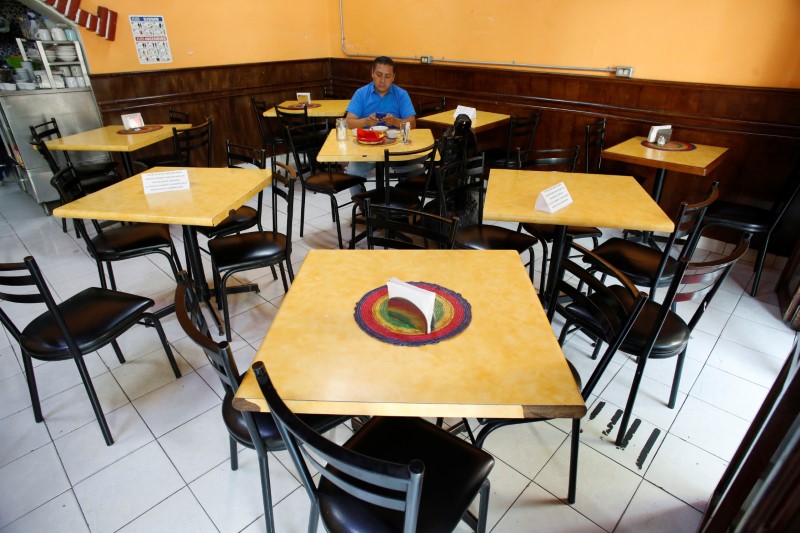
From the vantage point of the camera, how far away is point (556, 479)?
178cm

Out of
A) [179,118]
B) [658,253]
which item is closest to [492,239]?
[658,253]

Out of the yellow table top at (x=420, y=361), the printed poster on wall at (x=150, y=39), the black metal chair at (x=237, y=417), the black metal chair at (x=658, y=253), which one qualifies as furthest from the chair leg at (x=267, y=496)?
the printed poster on wall at (x=150, y=39)

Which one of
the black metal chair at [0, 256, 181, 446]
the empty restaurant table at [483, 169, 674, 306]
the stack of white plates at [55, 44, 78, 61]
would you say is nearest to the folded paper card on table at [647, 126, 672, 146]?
the empty restaurant table at [483, 169, 674, 306]

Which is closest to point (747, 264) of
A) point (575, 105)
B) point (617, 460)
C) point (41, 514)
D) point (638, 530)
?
point (575, 105)

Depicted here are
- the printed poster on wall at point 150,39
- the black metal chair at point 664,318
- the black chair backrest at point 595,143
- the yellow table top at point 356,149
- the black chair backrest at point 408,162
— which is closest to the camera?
the black metal chair at point 664,318

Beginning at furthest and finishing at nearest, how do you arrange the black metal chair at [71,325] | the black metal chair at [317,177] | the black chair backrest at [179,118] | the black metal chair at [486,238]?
the black chair backrest at [179,118] → the black metal chair at [317,177] → the black metal chair at [486,238] → the black metal chair at [71,325]

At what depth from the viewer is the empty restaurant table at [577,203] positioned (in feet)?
7.02

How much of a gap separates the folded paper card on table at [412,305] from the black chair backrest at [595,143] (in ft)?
9.73

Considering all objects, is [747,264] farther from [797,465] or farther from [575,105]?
[797,465]

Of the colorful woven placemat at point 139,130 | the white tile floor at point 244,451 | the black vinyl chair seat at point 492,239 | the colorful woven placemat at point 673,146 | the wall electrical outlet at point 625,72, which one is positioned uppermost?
the wall electrical outlet at point 625,72

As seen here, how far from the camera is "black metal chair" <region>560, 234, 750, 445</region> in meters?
1.62

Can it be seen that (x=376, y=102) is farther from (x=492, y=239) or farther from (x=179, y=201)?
(x=179, y=201)

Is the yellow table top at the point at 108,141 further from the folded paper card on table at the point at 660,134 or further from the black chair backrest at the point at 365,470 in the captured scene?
the folded paper card on table at the point at 660,134

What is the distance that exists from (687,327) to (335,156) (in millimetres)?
2289
